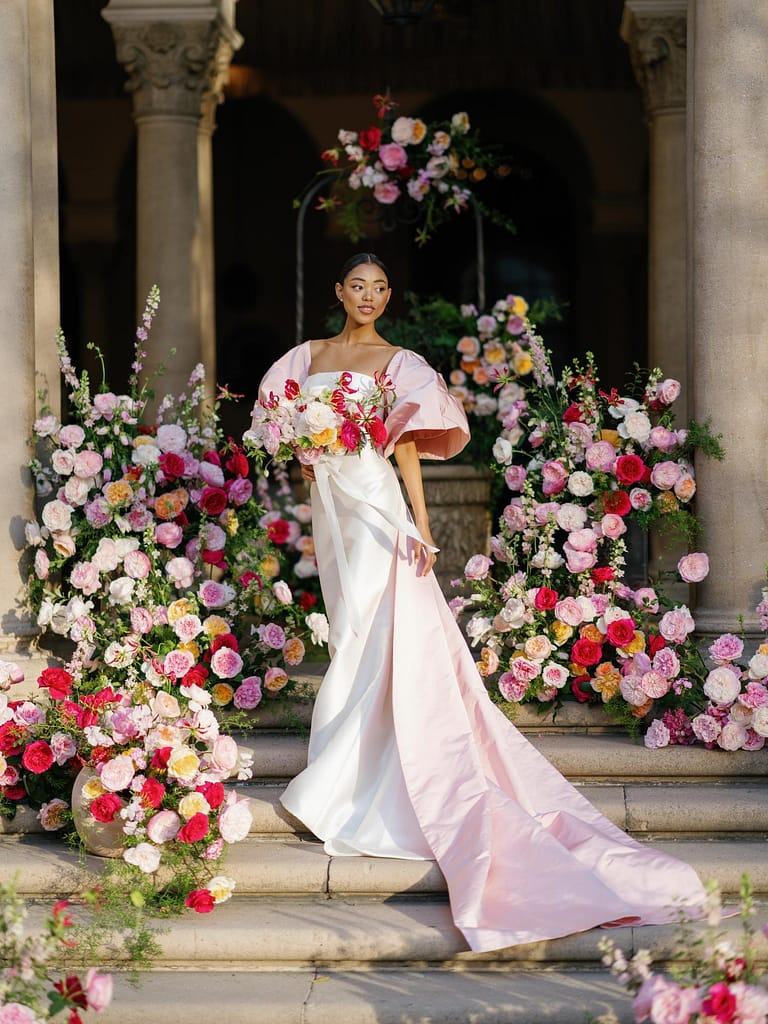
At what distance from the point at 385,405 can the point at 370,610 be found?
76 cm

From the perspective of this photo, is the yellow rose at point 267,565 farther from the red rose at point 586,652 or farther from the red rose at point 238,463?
the red rose at point 586,652

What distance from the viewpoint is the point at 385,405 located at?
5223mm

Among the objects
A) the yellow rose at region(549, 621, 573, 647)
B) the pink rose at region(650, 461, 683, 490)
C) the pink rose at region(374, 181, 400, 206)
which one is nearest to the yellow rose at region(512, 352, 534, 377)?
the pink rose at region(374, 181, 400, 206)

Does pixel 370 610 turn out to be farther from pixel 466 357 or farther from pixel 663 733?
pixel 466 357

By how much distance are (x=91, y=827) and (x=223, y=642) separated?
3.38ft

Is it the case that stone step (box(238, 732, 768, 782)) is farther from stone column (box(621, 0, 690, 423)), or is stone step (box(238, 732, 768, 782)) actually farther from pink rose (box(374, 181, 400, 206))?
pink rose (box(374, 181, 400, 206))

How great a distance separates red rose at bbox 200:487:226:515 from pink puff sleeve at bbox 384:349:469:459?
0.98 metres

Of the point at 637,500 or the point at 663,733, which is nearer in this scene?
the point at 663,733

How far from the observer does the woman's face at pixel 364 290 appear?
5.21 meters

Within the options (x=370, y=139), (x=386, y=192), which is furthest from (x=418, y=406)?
(x=370, y=139)

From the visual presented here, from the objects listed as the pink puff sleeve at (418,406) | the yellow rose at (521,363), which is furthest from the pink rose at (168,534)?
the yellow rose at (521,363)

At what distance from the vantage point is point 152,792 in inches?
180

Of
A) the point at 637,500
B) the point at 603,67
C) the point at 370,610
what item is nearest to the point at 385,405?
the point at 370,610

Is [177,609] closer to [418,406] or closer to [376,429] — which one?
[376,429]
